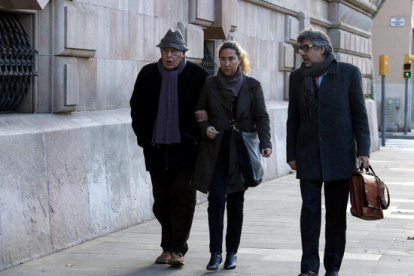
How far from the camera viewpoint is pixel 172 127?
789 cm

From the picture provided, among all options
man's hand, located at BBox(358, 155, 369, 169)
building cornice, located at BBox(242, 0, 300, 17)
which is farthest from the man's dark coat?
building cornice, located at BBox(242, 0, 300, 17)

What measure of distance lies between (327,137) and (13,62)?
2.79 meters

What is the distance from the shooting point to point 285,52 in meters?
17.4

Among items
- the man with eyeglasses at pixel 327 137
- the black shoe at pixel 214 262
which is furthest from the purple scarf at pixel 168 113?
the man with eyeglasses at pixel 327 137

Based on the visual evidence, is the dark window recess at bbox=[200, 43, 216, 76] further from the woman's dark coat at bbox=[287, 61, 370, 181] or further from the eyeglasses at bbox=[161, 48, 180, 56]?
the woman's dark coat at bbox=[287, 61, 370, 181]

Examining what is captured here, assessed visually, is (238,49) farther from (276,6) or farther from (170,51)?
(276,6)

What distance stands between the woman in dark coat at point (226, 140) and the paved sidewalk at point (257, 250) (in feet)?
0.98

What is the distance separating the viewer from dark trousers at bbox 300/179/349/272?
7.30m

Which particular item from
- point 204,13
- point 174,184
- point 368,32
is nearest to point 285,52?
point 204,13

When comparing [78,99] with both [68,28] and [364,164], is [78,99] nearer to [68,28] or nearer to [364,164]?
[68,28]

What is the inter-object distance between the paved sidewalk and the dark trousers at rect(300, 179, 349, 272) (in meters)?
0.30

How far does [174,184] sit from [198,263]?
624mm

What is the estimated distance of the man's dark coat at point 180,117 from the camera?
796cm

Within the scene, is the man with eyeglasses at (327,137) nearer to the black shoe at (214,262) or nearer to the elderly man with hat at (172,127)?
the black shoe at (214,262)
